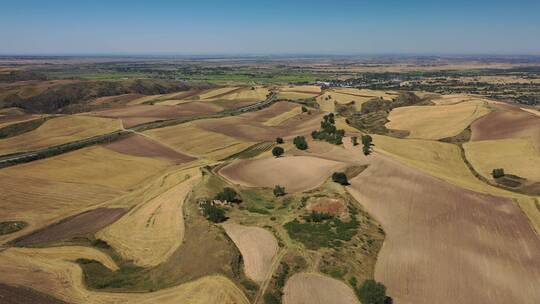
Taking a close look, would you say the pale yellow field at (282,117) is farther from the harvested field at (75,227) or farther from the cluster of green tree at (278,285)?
the cluster of green tree at (278,285)

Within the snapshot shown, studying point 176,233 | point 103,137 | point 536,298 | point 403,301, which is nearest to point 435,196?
point 536,298

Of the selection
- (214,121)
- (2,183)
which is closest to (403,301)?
(2,183)

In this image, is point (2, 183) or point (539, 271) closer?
point (539, 271)

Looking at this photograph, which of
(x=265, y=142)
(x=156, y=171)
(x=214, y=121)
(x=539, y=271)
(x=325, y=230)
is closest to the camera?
(x=539, y=271)

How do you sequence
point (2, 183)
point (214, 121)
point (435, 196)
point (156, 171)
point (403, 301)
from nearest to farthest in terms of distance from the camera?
point (403, 301), point (435, 196), point (2, 183), point (156, 171), point (214, 121)

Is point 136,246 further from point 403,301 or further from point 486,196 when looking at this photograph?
point 486,196

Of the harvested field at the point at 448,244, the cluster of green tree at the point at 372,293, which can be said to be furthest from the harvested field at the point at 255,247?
the harvested field at the point at 448,244
